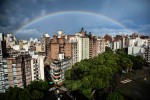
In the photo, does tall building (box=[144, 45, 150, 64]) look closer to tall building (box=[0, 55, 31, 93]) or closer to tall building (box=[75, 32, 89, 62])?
tall building (box=[75, 32, 89, 62])

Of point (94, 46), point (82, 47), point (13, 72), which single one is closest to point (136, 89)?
point (82, 47)

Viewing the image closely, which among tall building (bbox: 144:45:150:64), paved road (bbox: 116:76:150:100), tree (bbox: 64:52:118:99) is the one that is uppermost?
tall building (bbox: 144:45:150:64)

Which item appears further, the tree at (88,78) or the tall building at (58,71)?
the tall building at (58,71)

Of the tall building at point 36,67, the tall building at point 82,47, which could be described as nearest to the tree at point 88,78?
the tall building at point 36,67

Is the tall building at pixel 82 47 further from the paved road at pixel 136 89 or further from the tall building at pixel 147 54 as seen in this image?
the tall building at pixel 147 54

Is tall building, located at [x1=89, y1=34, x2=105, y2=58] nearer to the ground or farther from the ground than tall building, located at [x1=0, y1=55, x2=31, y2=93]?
farther from the ground

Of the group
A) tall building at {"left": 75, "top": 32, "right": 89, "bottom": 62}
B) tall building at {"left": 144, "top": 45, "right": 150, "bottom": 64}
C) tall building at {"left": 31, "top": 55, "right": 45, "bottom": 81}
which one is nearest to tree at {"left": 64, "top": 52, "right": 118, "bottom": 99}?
tall building at {"left": 31, "top": 55, "right": 45, "bottom": 81}

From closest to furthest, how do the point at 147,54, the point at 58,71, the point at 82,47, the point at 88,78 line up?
1. the point at 88,78
2. the point at 58,71
3. the point at 82,47
4. the point at 147,54

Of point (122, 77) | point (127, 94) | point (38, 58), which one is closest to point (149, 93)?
point (127, 94)

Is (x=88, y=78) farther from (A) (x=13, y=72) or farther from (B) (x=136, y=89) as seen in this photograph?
(A) (x=13, y=72)

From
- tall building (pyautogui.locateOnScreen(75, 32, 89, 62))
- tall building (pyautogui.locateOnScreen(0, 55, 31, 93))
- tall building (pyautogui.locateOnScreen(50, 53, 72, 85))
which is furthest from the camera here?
tall building (pyautogui.locateOnScreen(75, 32, 89, 62))

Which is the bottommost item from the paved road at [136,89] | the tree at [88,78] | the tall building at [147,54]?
the paved road at [136,89]
